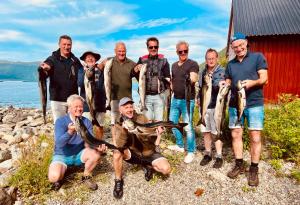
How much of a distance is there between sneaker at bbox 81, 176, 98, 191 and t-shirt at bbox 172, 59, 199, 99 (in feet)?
8.70

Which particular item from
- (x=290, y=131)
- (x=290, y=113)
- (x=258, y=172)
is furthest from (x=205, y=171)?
(x=290, y=113)

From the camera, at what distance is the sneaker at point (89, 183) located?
21.1 ft

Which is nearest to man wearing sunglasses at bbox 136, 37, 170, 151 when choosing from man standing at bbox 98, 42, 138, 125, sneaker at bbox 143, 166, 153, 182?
man standing at bbox 98, 42, 138, 125

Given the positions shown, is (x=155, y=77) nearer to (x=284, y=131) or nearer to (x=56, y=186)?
(x=56, y=186)

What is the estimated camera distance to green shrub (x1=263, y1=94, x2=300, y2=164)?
736 centimetres

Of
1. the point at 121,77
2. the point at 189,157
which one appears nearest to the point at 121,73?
the point at 121,77

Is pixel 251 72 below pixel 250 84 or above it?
above

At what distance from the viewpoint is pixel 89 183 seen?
6.47 metres

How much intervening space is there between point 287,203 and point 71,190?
4194 mm

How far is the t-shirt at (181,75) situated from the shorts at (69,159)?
252 cm

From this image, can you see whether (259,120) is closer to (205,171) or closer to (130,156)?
(205,171)

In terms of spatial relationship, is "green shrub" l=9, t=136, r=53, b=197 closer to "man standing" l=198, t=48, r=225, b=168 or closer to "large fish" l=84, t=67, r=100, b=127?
"large fish" l=84, t=67, r=100, b=127

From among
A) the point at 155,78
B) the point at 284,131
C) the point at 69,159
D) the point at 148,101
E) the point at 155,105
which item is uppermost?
the point at 155,78

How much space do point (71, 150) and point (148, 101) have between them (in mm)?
2096
